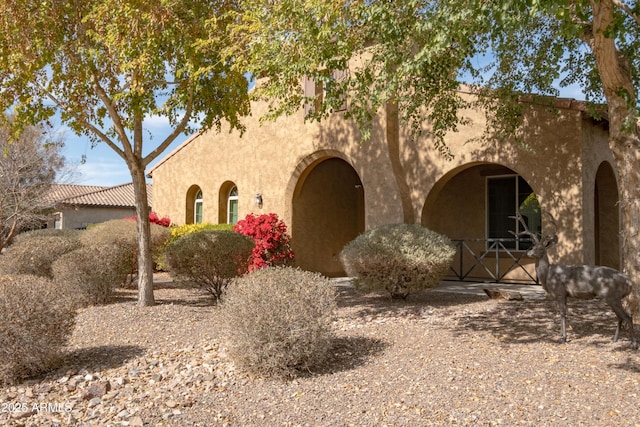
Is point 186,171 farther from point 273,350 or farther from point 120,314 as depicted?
point 273,350

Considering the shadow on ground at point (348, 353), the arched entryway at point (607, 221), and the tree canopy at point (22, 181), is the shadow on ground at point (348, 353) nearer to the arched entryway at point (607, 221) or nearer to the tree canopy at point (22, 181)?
the arched entryway at point (607, 221)

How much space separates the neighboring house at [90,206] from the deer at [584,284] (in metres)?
26.8

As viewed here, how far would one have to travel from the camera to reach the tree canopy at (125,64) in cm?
793

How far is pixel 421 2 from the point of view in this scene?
7039 mm

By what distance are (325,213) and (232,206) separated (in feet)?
11.3

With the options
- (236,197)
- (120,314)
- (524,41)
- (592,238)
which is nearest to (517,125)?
(524,41)

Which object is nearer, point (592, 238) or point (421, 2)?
point (421, 2)

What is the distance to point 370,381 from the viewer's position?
209 inches

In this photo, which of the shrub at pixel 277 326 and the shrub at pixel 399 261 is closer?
the shrub at pixel 277 326

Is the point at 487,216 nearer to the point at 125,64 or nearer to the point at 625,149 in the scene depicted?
the point at 625,149

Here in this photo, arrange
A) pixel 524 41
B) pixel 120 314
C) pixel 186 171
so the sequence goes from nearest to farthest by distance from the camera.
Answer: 1. pixel 120 314
2. pixel 524 41
3. pixel 186 171

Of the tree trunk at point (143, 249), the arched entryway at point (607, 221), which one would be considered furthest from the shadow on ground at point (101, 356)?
the arched entryway at point (607, 221)

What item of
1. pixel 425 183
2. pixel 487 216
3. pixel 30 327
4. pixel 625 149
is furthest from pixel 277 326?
pixel 487 216

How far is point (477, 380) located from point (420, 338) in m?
1.51
